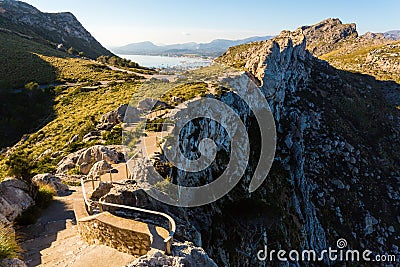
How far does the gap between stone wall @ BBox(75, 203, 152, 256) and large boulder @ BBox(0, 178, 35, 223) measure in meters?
4.36

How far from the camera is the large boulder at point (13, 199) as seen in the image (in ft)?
36.9

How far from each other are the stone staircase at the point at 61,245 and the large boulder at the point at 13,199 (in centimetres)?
79

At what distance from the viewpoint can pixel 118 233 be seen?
25.5 feet

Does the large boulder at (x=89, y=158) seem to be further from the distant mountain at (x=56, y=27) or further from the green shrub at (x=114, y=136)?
the distant mountain at (x=56, y=27)

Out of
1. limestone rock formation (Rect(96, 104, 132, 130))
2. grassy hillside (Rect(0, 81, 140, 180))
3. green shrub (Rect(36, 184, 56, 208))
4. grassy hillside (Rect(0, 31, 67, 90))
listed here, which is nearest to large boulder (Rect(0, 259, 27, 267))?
green shrub (Rect(36, 184, 56, 208))

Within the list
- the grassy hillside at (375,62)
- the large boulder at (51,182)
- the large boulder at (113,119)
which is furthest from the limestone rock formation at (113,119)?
the grassy hillside at (375,62)

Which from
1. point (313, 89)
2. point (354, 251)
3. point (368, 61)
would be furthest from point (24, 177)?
point (368, 61)

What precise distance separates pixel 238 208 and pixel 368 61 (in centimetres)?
9490

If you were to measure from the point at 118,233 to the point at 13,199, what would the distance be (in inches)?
286

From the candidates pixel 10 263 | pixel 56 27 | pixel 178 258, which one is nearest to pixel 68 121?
pixel 10 263

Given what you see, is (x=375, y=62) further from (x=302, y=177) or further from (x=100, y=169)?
(x=100, y=169)

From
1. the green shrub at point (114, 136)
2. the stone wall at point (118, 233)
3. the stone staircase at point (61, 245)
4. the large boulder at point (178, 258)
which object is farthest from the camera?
the green shrub at point (114, 136)

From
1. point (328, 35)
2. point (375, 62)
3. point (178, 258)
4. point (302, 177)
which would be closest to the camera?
point (178, 258)

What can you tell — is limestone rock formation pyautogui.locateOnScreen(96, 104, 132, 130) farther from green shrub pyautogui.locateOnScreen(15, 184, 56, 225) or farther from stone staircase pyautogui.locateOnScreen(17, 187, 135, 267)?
stone staircase pyautogui.locateOnScreen(17, 187, 135, 267)
